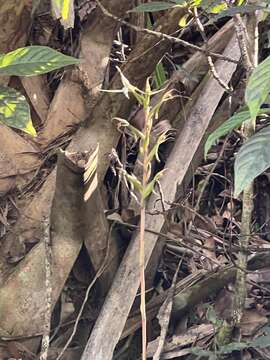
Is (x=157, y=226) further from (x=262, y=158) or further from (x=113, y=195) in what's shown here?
(x=262, y=158)

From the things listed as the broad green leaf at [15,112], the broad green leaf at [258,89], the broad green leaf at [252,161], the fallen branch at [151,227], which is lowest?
the fallen branch at [151,227]

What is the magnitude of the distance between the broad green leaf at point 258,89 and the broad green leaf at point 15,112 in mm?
338

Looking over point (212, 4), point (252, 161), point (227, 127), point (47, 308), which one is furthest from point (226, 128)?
point (47, 308)

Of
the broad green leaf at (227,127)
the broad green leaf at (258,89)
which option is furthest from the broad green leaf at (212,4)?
the broad green leaf at (258,89)

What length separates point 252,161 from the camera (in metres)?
0.68

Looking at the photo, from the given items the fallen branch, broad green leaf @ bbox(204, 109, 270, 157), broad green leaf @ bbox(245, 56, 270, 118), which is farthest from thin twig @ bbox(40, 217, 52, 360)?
broad green leaf @ bbox(245, 56, 270, 118)

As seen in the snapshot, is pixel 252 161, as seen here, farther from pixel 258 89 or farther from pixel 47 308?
pixel 47 308

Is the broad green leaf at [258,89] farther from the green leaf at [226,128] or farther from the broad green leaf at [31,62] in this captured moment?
the broad green leaf at [31,62]

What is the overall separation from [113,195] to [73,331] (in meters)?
0.32

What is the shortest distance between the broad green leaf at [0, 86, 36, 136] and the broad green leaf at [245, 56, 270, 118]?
34 cm

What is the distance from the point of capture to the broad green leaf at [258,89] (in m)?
0.59

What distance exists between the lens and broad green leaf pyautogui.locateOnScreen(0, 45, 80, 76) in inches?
33.3

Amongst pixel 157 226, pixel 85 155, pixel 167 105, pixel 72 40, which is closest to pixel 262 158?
pixel 85 155

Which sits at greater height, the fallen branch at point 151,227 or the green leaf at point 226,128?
the green leaf at point 226,128
